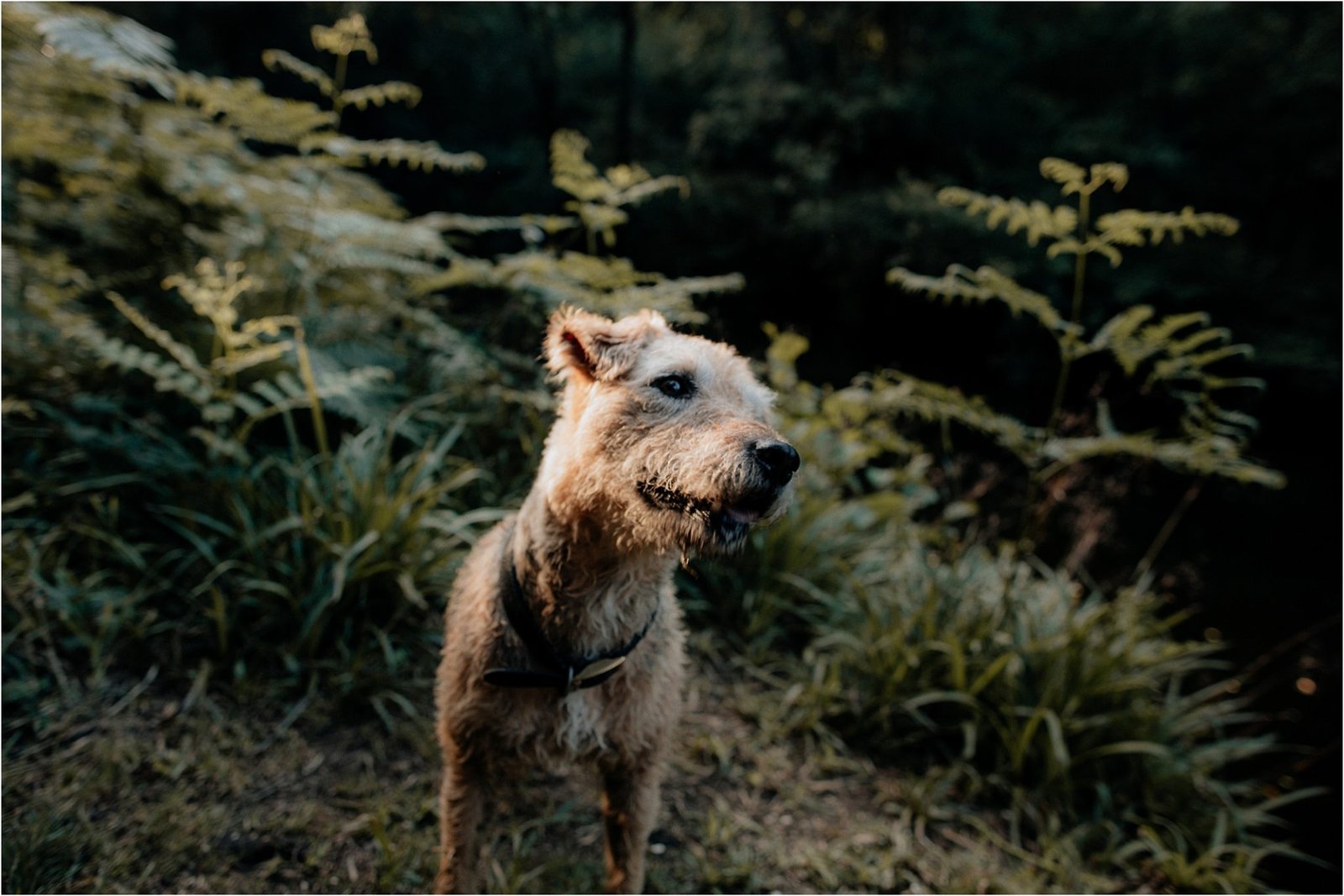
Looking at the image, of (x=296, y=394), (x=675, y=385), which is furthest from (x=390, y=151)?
(x=675, y=385)

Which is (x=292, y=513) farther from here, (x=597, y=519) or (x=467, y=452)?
(x=597, y=519)

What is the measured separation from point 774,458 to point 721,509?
17 centimetres

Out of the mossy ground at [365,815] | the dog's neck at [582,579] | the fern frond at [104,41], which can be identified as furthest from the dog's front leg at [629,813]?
the fern frond at [104,41]

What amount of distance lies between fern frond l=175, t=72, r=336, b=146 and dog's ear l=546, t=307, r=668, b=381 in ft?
8.16

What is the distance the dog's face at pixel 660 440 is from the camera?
5.44 ft

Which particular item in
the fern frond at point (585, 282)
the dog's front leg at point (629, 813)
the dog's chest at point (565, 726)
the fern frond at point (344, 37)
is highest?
the fern frond at point (344, 37)

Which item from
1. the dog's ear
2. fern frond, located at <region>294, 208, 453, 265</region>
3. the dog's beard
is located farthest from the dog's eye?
fern frond, located at <region>294, 208, 453, 265</region>

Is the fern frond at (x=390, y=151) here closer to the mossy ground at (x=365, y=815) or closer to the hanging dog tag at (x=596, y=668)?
the mossy ground at (x=365, y=815)

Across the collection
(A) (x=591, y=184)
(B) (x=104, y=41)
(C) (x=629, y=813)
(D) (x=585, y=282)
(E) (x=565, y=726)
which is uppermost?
(B) (x=104, y=41)

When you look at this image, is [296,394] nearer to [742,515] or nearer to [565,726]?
[565,726]

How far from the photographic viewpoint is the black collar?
6.42ft

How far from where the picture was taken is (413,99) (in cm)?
384

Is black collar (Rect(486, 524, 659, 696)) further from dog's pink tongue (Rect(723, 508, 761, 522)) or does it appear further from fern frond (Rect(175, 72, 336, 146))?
fern frond (Rect(175, 72, 336, 146))

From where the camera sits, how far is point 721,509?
1669mm
